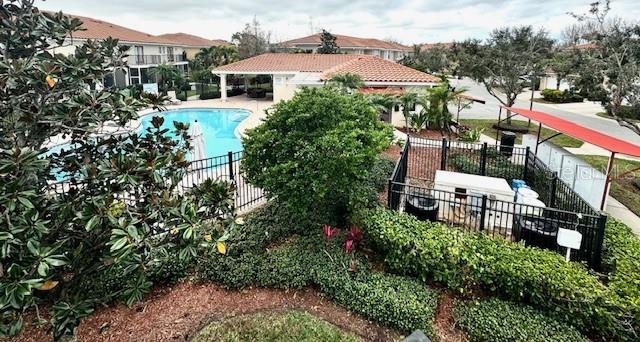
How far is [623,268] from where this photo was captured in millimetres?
6562

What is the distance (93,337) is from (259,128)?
4911 millimetres

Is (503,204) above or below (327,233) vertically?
above

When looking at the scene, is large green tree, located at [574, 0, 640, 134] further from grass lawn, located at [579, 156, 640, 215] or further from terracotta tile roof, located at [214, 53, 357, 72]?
terracotta tile roof, located at [214, 53, 357, 72]

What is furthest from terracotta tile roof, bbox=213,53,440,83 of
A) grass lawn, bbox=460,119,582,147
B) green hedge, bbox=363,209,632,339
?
green hedge, bbox=363,209,632,339

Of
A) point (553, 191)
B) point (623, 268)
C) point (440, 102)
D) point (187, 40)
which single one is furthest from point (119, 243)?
point (187, 40)

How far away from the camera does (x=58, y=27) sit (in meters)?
4.68

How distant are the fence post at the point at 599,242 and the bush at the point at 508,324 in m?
2.08

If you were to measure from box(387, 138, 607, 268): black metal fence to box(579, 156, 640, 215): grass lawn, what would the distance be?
2778 mm

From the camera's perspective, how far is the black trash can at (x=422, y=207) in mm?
9039

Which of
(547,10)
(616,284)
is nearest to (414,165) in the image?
(616,284)

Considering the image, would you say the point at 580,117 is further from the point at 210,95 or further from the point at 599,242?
the point at 210,95

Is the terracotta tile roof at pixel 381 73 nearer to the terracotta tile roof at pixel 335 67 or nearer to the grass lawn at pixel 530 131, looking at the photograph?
the terracotta tile roof at pixel 335 67

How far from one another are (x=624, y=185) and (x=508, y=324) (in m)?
11.2

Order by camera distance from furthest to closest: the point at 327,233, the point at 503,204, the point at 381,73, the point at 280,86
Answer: the point at 280,86, the point at 381,73, the point at 503,204, the point at 327,233
